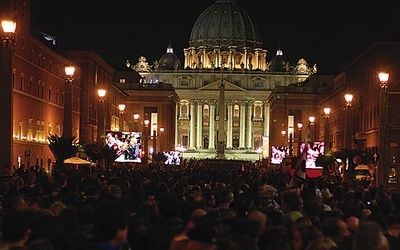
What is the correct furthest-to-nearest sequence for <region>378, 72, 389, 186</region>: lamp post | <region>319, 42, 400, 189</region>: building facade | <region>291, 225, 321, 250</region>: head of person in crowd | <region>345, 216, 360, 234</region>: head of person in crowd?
<region>319, 42, 400, 189</region>: building facade, <region>378, 72, 389, 186</region>: lamp post, <region>345, 216, 360, 234</region>: head of person in crowd, <region>291, 225, 321, 250</region>: head of person in crowd

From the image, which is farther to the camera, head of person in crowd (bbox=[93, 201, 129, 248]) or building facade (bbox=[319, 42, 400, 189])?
building facade (bbox=[319, 42, 400, 189])

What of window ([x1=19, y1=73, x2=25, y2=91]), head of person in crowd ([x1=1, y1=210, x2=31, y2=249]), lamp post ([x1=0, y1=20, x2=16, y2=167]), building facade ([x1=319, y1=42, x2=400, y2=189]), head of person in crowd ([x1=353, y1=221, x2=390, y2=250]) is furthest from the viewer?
building facade ([x1=319, y1=42, x2=400, y2=189])

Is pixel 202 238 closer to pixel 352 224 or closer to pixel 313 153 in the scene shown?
pixel 352 224

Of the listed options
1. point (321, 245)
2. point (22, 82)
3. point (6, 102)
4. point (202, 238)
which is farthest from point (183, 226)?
point (22, 82)

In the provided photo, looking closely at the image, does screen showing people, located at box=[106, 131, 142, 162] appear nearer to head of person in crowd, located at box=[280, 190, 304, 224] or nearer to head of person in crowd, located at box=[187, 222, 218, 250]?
head of person in crowd, located at box=[280, 190, 304, 224]

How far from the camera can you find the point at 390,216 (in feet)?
57.3

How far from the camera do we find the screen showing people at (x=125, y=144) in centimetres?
6606

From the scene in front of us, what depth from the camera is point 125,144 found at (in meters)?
66.4

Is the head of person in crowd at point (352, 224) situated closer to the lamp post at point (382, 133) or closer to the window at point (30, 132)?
the lamp post at point (382, 133)

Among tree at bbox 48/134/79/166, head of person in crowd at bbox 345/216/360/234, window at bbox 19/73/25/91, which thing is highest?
window at bbox 19/73/25/91

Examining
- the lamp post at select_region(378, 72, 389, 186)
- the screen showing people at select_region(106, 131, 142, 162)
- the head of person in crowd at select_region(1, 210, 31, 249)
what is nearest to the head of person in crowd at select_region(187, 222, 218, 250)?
the head of person in crowd at select_region(1, 210, 31, 249)

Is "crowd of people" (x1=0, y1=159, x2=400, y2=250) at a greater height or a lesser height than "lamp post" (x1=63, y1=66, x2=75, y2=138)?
lesser

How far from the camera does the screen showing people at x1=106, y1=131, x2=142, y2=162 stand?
217ft

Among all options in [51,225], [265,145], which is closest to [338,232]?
[51,225]
